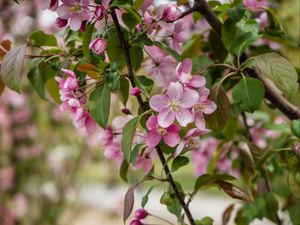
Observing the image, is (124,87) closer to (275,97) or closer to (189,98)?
(189,98)

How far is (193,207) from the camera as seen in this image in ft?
20.5

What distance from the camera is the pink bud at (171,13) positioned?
773 mm

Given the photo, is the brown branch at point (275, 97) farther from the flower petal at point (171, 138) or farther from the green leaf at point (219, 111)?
the flower petal at point (171, 138)

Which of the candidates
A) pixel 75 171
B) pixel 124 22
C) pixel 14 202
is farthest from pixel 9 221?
pixel 124 22

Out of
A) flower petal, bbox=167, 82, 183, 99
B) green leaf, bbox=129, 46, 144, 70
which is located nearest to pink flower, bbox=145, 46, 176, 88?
green leaf, bbox=129, 46, 144, 70

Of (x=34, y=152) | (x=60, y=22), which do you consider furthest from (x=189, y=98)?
(x=34, y=152)

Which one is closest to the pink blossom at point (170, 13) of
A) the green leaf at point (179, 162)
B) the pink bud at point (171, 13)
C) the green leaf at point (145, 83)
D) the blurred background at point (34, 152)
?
the pink bud at point (171, 13)

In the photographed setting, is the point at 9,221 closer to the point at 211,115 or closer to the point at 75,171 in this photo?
the point at 75,171

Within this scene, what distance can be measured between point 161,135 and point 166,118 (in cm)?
3

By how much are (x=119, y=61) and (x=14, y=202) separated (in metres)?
2.95

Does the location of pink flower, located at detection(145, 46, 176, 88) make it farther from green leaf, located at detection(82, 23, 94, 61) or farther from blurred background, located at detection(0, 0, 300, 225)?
blurred background, located at detection(0, 0, 300, 225)

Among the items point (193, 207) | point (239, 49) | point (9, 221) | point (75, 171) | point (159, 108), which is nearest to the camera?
point (159, 108)

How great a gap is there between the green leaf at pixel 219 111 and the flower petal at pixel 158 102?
0.11 metres

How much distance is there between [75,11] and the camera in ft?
2.33
